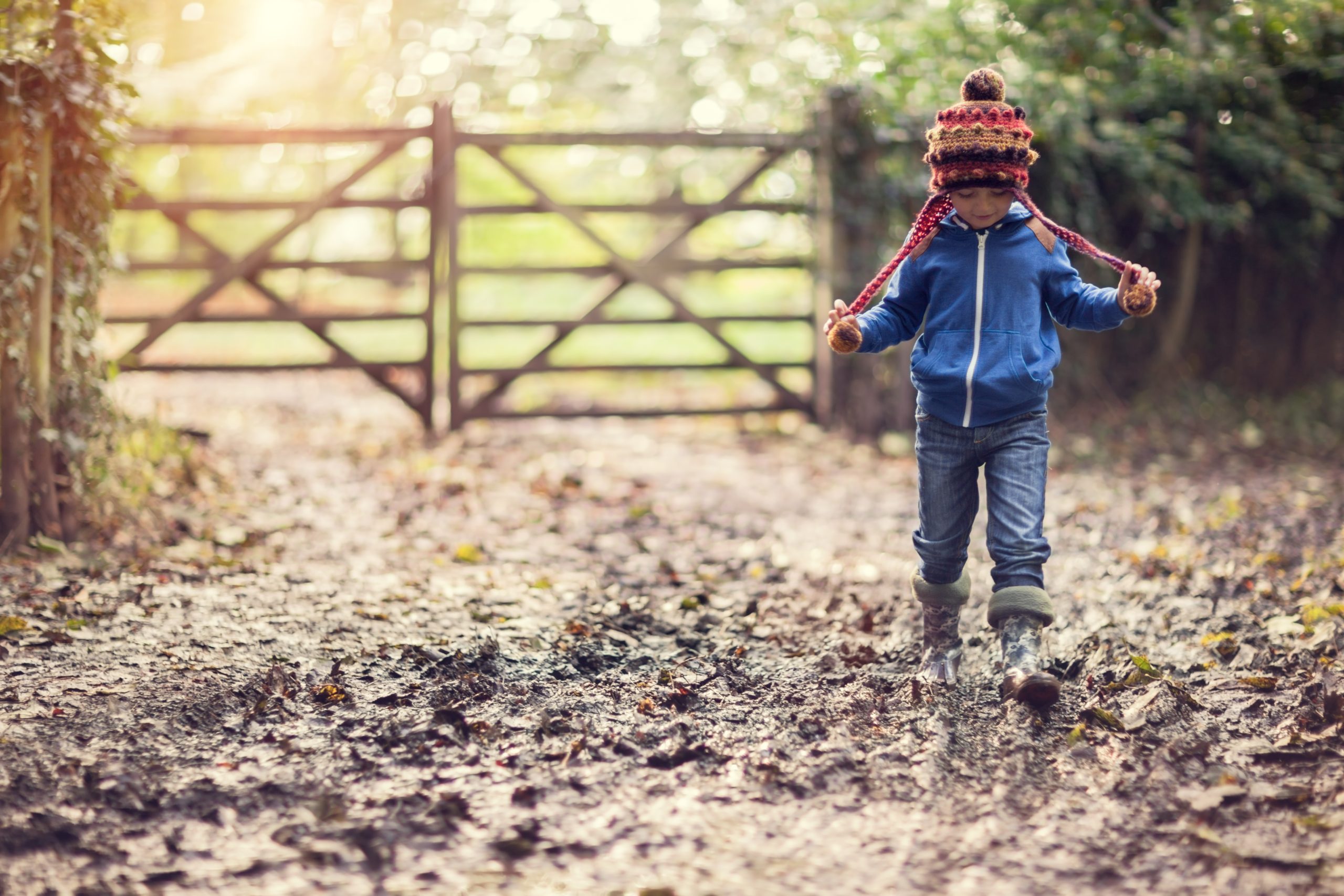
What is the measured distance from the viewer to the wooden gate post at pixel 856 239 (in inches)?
288

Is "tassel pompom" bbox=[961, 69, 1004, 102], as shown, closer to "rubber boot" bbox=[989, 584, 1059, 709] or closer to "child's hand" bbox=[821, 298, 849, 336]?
"child's hand" bbox=[821, 298, 849, 336]

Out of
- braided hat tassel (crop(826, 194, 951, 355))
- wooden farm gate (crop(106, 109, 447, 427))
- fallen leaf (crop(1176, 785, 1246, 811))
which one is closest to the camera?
fallen leaf (crop(1176, 785, 1246, 811))

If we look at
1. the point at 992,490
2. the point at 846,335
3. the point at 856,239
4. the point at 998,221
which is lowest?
the point at 992,490

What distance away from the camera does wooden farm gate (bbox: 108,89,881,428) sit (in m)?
7.12

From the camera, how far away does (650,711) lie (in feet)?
10.0

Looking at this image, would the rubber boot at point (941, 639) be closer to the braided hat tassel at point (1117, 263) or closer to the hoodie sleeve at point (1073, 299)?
the hoodie sleeve at point (1073, 299)

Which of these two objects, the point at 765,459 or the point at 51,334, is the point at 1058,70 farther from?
the point at 51,334

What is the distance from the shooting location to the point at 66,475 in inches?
179

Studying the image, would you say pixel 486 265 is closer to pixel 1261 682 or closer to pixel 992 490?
pixel 992 490

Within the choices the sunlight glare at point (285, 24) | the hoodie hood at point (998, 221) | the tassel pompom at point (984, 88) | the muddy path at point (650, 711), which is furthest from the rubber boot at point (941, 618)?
the sunlight glare at point (285, 24)

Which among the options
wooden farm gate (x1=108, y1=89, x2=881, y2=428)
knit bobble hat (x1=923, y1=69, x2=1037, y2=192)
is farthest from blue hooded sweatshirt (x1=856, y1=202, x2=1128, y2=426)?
wooden farm gate (x1=108, y1=89, x2=881, y2=428)

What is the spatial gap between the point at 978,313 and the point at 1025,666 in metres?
0.94

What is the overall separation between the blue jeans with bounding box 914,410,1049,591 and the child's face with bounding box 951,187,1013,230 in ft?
1.73

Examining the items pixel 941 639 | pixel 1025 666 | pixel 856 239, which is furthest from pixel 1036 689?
pixel 856 239
